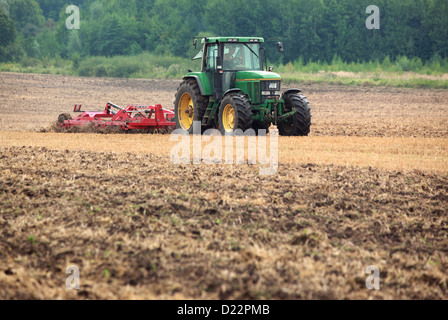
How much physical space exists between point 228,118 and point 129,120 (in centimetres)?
271

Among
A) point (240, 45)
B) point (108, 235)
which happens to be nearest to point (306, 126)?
point (240, 45)

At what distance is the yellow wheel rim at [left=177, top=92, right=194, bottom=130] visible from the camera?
51.2 feet

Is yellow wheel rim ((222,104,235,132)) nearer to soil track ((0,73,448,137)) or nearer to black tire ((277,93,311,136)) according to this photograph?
black tire ((277,93,311,136))

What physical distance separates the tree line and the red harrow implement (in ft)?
117

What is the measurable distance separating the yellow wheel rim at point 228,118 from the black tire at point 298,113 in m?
1.23

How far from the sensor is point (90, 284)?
516 cm

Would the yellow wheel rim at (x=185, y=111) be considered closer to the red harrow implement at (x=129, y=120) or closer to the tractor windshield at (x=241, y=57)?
the red harrow implement at (x=129, y=120)

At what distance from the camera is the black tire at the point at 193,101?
580 inches

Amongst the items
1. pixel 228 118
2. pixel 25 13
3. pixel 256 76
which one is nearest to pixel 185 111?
pixel 228 118

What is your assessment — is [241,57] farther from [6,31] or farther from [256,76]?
[6,31]

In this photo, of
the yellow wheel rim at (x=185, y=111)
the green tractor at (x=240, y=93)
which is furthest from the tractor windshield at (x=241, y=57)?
the yellow wheel rim at (x=185, y=111)

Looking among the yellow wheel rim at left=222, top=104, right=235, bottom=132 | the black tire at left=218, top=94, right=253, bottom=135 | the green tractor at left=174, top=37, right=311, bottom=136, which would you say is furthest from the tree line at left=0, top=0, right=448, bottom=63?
the black tire at left=218, top=94, right=253, bottom=135

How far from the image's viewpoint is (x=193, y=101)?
14875 millimetres

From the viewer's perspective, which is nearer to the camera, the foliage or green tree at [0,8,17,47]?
the foliage
